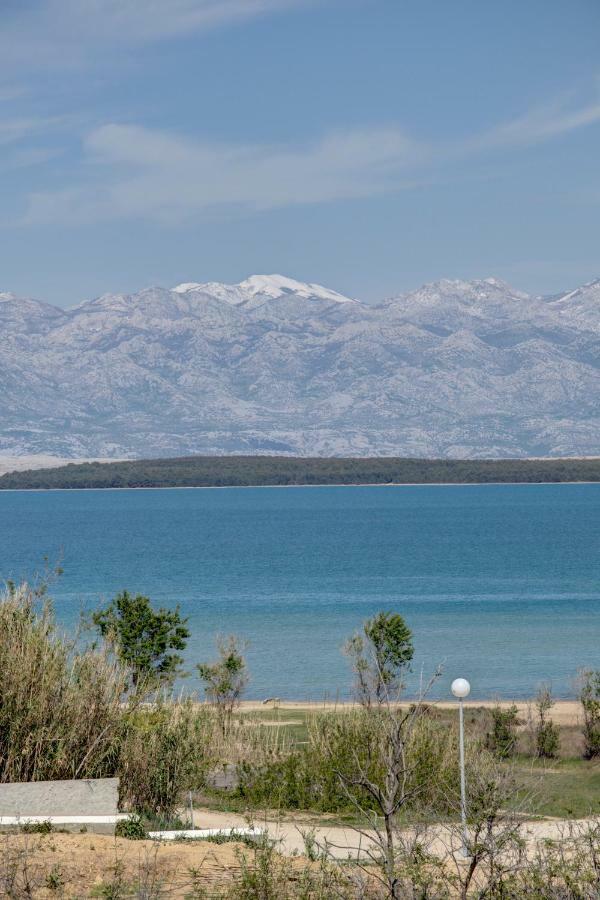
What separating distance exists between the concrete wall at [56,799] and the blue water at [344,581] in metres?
7.72

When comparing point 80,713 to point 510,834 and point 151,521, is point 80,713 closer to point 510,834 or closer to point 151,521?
point 510,834

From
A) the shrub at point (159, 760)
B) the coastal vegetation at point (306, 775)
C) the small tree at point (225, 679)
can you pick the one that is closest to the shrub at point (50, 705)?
the coastal vegetation at point (306, 775)

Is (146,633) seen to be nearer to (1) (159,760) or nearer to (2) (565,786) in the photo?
(2) (565,786)

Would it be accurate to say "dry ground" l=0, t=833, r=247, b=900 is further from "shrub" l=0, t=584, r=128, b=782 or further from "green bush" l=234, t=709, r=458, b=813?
"green bush" l=234, t=709, r=458, b=813

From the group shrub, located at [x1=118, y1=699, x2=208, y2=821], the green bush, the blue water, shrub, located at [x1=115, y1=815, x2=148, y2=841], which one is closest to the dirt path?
shrub, located at [x1=118, y1=699, x2=208, y2=821]

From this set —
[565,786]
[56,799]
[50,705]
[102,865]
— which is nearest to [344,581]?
[565,786]

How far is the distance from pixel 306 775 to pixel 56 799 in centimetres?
672

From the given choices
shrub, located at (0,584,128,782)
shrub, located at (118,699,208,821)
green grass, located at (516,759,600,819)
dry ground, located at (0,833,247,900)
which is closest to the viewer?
dry ground, located at (0,833,247,900)

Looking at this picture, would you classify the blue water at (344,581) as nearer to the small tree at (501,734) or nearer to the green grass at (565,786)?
the green grass at (565,786)

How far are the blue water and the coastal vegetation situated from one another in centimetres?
516

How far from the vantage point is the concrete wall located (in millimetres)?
13805

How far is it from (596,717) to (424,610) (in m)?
36.7

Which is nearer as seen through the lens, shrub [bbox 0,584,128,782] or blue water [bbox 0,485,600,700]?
shrub [bbox 0,584,128,782]

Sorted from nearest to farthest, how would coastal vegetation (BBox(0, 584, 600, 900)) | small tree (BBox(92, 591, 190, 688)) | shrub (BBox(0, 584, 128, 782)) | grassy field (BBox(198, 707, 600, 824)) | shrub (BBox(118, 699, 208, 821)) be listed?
coastal vegetation (BBox(0, 584, 600, 900)) < shrub (BBox(0, 584, 128, 782)) < shrub (BBox(118, 699, 208, 821)) < grassy field (BBox(198, 707, 600, 824)) < small tree (BBox(92, 591, 190, 688))
